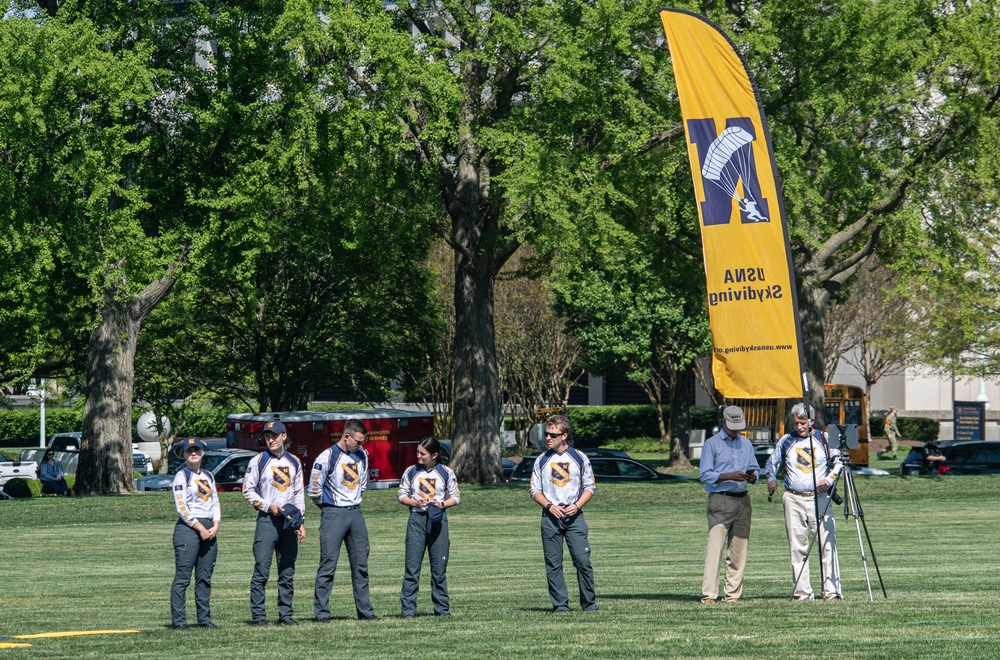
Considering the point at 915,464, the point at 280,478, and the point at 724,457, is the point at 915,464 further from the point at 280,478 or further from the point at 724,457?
the point at 280,478

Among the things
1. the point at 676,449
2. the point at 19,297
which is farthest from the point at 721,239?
the point at 676,449

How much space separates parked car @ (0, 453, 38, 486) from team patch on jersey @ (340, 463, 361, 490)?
33.9m

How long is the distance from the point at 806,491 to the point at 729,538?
864 mm

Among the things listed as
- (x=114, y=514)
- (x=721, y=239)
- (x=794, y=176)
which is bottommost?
(x=114, y=514)

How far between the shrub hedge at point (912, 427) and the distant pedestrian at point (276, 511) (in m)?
58.4

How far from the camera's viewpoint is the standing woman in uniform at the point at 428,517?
13.2 meters

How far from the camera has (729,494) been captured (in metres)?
13.5

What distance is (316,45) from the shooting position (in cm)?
3206

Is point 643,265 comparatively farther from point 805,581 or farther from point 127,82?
point 805,581

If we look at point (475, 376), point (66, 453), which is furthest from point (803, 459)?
point (66, 453)

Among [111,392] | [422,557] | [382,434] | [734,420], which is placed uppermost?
[111,392]

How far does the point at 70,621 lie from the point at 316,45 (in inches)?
802

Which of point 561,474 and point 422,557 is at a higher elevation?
point 561,474

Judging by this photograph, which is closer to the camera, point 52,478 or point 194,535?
point 194,535
